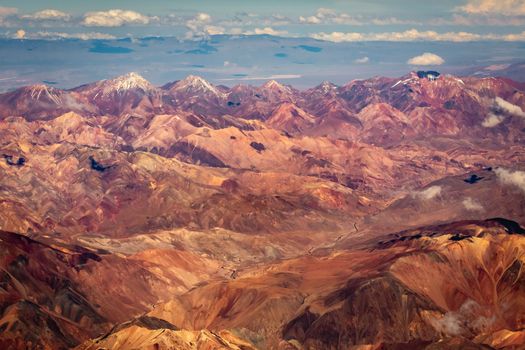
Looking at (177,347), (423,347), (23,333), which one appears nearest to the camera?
(177,347)

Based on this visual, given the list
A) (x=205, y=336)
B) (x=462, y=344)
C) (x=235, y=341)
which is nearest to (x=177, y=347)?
(x=205, y=336)

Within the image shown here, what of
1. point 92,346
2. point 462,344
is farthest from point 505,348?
point 92,346

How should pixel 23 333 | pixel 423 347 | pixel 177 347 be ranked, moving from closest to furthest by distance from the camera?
pixel 177 347 < pixel 23 333 < pixel 423 347

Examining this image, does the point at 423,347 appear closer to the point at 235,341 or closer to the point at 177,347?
the point at 235,341

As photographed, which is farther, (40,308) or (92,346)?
(40,308)

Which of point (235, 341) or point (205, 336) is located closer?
point (205, 336)

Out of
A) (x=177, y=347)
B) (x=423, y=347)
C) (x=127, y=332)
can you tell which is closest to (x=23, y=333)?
(x=127, y=332)

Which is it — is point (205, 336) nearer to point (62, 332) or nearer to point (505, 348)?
point (62, 332)

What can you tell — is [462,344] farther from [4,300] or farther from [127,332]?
[4,300]
